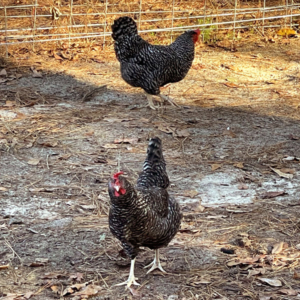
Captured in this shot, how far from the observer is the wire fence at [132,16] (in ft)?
32.4

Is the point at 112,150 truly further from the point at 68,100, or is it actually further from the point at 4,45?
the point at 4,45

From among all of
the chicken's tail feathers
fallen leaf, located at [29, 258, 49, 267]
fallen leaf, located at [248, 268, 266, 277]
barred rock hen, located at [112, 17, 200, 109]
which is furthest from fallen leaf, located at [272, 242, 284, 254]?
the chicken's tail feathers

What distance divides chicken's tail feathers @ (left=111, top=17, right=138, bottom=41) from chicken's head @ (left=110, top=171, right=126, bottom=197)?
4.20 meters

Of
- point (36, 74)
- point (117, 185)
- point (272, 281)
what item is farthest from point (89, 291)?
point (36, 74)

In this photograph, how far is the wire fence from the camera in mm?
9875

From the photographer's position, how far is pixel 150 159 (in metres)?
4.29

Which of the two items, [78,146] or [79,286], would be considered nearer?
[79,286]

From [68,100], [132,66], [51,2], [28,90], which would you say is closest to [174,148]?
[132,66]

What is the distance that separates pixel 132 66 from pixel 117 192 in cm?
411

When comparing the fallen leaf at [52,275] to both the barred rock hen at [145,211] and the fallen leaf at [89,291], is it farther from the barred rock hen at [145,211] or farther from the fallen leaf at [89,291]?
the barred rock hen at [145,211]

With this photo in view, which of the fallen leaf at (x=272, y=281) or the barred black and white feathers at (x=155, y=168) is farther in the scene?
the barred black and white feathers at (x=155, y=168)

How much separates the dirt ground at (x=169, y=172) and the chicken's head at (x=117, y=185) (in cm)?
79

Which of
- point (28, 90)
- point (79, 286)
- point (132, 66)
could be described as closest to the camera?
point (79, 286)

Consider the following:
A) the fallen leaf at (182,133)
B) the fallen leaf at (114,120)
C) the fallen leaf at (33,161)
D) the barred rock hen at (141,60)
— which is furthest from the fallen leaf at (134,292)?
the barred rock hen at (141,60)
